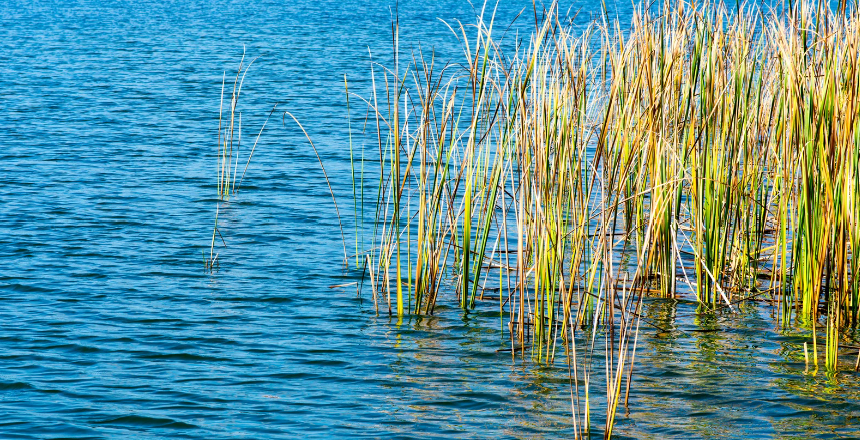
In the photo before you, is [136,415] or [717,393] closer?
[136,415]

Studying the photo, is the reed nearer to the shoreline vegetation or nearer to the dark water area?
the dark water area

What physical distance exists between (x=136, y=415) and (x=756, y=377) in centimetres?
317

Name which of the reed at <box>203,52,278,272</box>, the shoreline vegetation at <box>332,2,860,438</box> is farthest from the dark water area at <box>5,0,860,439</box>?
the shoreline vegetation at <box>332,2,860,438</box>

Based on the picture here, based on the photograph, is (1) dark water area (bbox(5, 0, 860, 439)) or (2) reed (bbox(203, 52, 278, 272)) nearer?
(1) dark water area (bbox(5, 0, 860, 439))

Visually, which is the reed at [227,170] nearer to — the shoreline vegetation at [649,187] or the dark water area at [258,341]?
the dark water area at [258,341]

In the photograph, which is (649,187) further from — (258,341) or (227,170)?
(227,170)

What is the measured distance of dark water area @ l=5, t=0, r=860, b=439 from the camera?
496 centimetres

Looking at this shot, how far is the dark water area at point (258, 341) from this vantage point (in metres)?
4.96

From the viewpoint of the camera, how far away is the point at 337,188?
10414mm

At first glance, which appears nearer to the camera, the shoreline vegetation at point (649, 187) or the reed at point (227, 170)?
the shoreline vegetation at point (649, 187)

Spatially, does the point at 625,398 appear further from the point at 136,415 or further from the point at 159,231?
the point at 159,231

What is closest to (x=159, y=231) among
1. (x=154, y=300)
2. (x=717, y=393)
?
(x=154, y=300)

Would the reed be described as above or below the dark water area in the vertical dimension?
above

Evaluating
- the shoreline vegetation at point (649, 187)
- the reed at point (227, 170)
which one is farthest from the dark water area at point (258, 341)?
the shoreline vegetation at point (649, 187)
